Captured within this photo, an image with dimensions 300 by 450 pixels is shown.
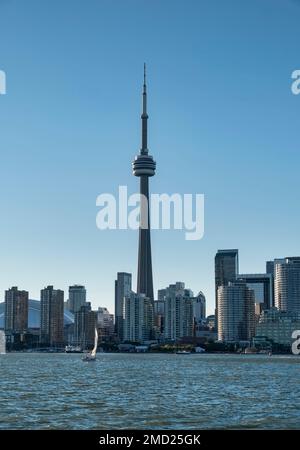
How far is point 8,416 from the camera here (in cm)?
5250

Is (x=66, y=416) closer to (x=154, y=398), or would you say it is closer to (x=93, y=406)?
(x=93, y=406)

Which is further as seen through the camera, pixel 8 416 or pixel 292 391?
pixel 292 391

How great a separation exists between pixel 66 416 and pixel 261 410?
1545 centimetres

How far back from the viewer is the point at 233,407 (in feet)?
197

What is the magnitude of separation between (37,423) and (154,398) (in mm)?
20844
